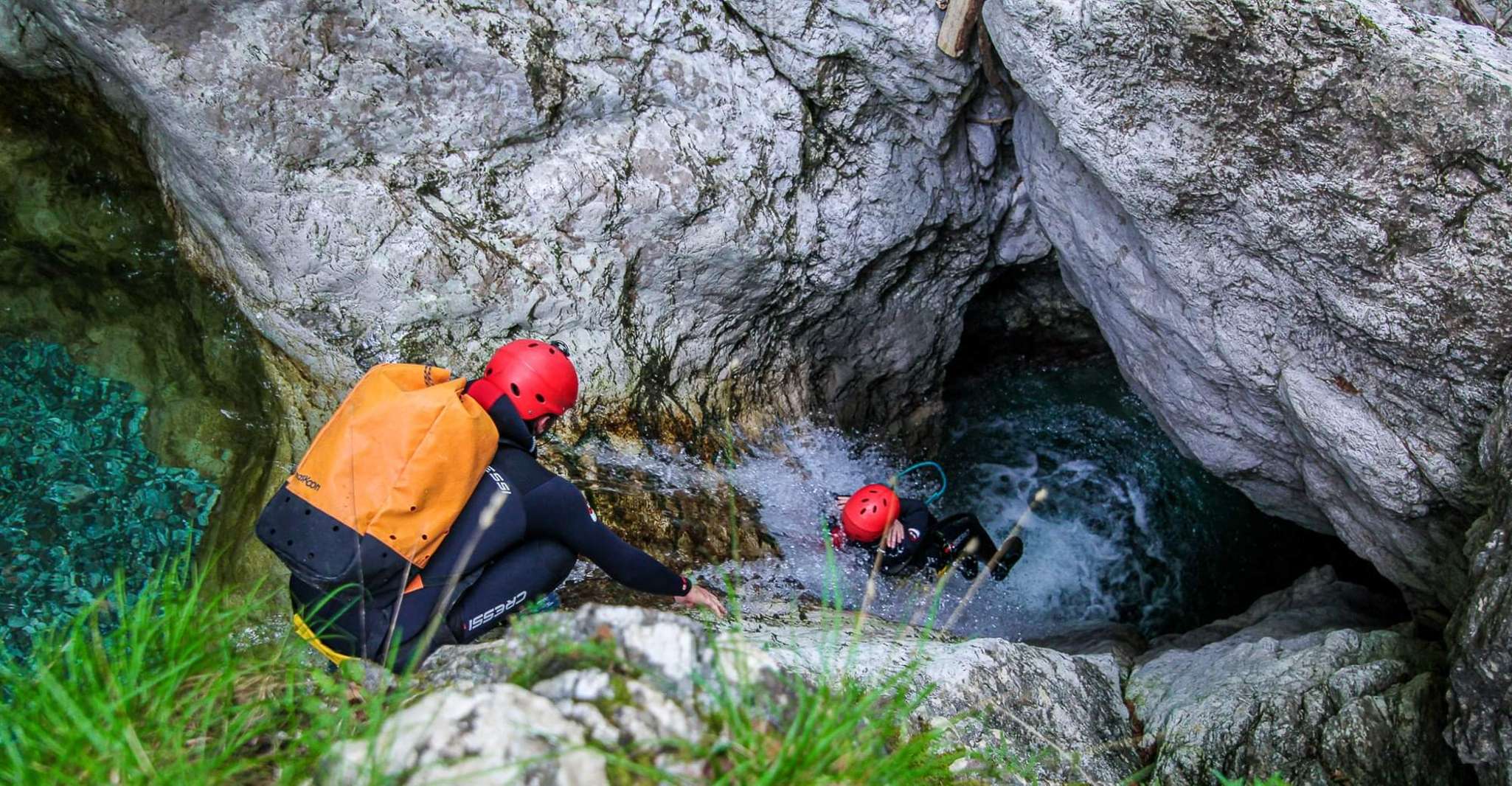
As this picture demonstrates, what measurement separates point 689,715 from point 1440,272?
4544 millimetres

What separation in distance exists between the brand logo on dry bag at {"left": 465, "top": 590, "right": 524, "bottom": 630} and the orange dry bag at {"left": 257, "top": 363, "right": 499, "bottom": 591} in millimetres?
462

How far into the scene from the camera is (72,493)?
531 cm

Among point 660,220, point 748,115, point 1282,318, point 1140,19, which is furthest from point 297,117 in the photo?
point 1282,318

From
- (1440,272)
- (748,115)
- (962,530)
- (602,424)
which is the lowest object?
(962,530)

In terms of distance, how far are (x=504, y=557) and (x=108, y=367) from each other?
11.5 feet

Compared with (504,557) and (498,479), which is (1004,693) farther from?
(498,479)

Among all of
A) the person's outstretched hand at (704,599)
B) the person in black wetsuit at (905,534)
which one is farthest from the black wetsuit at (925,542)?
the person's outstretched hand at (704,599)

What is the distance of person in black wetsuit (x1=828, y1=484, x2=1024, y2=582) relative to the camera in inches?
259

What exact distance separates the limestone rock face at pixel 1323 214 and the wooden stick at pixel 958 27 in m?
0.39

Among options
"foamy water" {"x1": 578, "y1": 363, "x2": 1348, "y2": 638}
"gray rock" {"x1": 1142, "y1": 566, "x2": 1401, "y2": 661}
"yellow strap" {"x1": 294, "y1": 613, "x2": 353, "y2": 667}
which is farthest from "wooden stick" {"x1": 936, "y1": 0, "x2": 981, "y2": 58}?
"yellow strap" {"x1": 294, "y1": 613, "x2": 353, "y2": 667}

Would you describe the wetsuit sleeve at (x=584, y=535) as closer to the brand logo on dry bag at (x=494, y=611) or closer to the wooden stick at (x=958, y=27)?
the brand logo on dry bag at (x=494, y=611)

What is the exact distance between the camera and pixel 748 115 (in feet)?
21.0

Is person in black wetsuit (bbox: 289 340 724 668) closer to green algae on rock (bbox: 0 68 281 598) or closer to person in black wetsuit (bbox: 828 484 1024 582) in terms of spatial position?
green algae on rock (bbox: 0 68 281 598)

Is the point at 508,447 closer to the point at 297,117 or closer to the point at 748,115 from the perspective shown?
the point at 297,117
